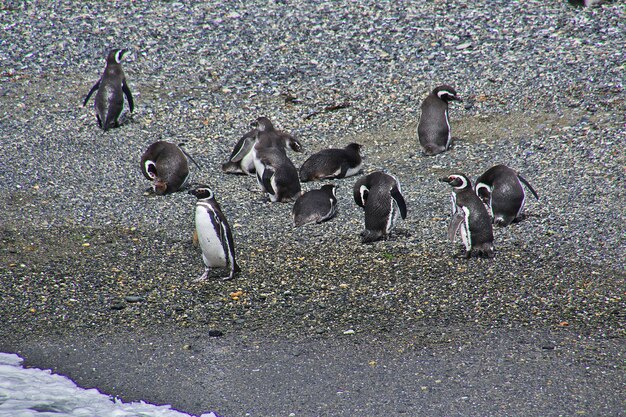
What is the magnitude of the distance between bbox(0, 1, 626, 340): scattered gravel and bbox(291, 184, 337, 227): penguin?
0.38 feet

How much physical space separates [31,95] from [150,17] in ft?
11.1

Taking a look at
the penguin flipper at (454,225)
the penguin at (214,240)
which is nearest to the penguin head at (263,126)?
the penguin at (214,240)

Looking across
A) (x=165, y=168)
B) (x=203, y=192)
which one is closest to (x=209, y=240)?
(x=203, y=192)

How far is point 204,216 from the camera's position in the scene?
6148 millimetres

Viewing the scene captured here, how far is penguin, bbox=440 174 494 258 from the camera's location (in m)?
6.11

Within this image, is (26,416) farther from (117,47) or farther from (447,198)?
(117,47)

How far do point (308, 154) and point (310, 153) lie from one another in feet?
0.12

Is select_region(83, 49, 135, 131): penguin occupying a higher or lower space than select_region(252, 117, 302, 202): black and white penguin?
higher

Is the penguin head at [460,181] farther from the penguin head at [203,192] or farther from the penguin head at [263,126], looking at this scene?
the penguin head at [263,126]

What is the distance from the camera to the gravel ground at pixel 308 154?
554 centimetres

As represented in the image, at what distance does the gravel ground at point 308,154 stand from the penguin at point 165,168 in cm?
16

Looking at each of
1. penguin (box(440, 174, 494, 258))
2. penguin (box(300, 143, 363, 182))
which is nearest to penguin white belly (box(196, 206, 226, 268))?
penguin (box(440, 174, 494, 258))

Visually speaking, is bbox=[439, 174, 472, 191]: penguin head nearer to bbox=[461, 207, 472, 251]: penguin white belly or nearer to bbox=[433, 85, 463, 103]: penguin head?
bbox=[461, 207, 472, 251]: penguin white belly

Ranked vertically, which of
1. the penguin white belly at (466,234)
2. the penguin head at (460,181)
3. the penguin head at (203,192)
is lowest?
the penguin white belly at (466,234)
